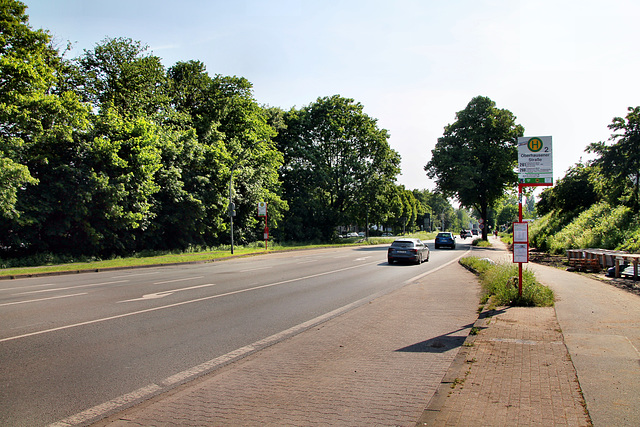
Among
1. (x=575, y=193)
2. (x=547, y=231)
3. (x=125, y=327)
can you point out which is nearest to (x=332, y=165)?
(x=547, y=231)

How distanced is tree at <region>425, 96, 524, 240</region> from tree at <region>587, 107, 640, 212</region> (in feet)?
63.7

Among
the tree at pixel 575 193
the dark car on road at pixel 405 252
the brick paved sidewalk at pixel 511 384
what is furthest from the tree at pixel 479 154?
the brick paved sidewalk at pixel 511 384

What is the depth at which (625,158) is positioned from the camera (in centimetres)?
2700

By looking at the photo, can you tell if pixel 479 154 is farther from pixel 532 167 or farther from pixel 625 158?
pixel 532 167

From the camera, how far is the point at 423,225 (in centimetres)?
14338

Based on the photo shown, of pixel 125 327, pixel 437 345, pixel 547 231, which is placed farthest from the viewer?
pixel 547 231

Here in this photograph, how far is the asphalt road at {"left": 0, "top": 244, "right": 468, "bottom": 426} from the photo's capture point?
4832 millimetres

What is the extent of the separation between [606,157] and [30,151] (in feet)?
113

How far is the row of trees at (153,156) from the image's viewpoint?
914 inches

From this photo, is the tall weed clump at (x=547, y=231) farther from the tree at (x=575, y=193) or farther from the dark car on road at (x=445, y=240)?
the dark car on road at (x=445, y=240)

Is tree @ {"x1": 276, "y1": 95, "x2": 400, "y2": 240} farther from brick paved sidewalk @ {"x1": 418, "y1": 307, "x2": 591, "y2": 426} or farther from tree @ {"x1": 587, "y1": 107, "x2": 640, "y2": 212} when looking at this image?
brick paved sidewalk @ {"x1": 418, "y1": 307, "x2": 591, "y2": 426}

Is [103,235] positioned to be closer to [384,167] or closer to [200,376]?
[200,376]

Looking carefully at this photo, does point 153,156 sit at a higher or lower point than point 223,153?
lower

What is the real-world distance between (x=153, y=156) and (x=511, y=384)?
88.6 feet
